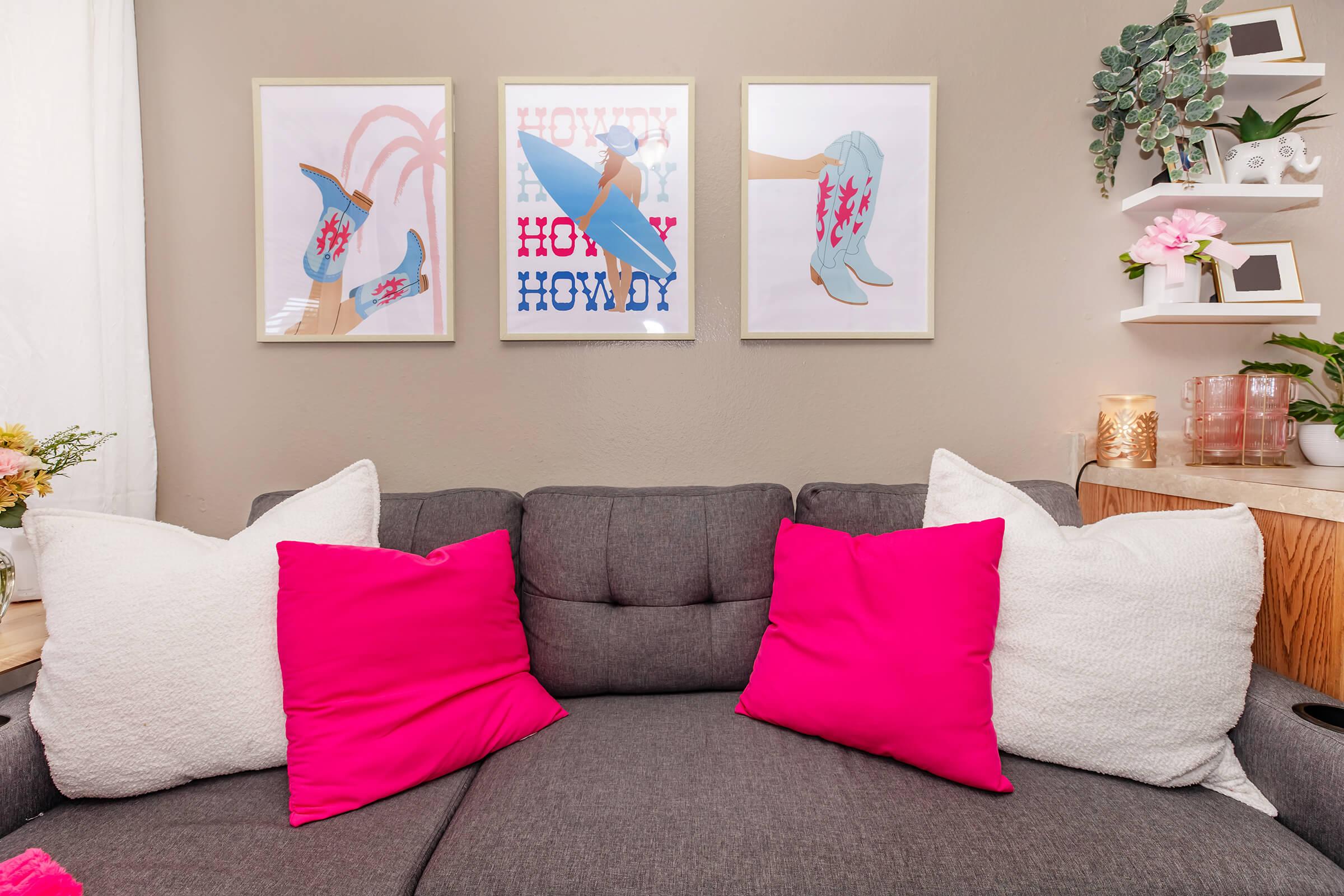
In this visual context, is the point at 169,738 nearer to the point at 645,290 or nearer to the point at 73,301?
the point at 73,301

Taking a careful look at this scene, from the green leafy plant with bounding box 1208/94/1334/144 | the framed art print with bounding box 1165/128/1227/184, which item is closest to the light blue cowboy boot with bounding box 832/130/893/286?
the framed art print with bounding box 1165/128/1227/184

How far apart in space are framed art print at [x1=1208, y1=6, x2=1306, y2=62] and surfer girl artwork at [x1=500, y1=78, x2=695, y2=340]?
1.49 m

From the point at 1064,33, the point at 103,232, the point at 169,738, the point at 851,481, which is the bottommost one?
the point at 169,738

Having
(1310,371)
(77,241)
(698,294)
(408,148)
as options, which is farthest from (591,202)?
(1310,371)

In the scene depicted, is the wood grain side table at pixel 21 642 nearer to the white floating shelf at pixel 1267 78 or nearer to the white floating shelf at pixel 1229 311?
the white floating shelf at pixel 1229 311

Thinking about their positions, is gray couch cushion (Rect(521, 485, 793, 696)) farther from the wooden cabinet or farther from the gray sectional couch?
the wooden cabinet

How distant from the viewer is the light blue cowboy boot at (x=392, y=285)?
1710mm

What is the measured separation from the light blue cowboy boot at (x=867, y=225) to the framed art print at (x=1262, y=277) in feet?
2.92

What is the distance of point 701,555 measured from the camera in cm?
141

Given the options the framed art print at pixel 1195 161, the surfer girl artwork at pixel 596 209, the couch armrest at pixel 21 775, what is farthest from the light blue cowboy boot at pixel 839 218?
the couch armrest at pixel 21 775

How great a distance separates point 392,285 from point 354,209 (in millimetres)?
230

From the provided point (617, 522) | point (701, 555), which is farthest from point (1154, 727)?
point (617, 522)

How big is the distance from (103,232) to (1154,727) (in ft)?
8.29

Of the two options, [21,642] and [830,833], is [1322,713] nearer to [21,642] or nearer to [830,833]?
[830,833]
